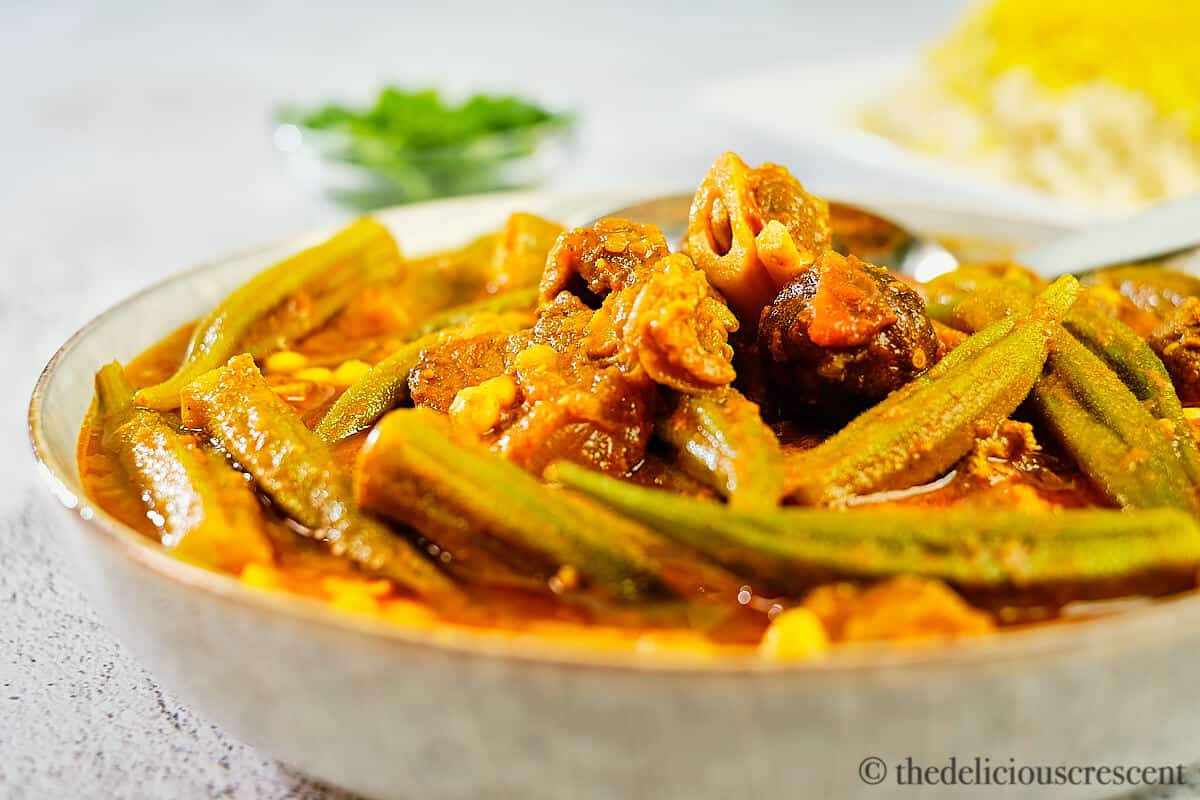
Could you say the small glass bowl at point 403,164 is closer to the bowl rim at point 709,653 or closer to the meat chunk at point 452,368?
the meat chunk at point 452,368

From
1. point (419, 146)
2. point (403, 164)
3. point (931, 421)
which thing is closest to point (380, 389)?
point (931, 421)

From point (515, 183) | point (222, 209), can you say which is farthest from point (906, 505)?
point (222, 209)

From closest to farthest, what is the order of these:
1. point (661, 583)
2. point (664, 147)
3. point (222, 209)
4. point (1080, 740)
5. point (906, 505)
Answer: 1. point (1080, 740)
2. point (661, 583)
3. point (906, 505)
4. point (222, 209)
5. point (664, 147)

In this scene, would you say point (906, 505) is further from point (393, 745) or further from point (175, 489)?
point (175, 489)

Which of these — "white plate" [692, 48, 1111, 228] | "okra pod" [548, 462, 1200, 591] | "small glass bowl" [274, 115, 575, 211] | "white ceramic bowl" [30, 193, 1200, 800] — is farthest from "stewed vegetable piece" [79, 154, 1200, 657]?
"small glass bowl" [274, 115, 575, 211]

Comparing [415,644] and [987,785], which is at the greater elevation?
[415,644]

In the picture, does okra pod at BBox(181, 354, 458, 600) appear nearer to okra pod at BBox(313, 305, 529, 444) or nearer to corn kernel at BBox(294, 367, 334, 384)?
okra pod at BBox(313, 305, 529, 444)

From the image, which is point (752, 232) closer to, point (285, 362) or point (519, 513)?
point (519, 513)
